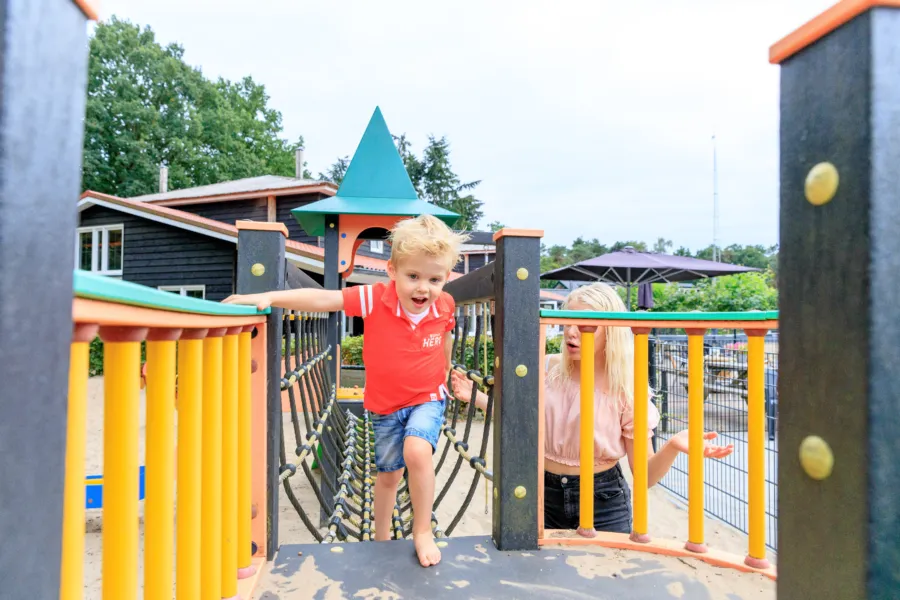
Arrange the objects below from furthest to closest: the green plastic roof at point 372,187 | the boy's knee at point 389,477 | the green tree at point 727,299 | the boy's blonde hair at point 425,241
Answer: the green tree at point 727,299
the green plastic roof at point 372,187
the boy's knee at point 389,477
the boy's blonde hair at point 425,241

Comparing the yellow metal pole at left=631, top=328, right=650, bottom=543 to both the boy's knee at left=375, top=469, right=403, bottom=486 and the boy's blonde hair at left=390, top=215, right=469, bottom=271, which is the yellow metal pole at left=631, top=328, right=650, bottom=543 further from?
the boy's knee at left=375, top=469, right=403, bottom=486

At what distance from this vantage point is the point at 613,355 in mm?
2162

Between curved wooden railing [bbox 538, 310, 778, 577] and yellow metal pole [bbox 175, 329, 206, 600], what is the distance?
1052 mm

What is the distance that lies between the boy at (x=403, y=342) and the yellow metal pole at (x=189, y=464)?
3.24 ft

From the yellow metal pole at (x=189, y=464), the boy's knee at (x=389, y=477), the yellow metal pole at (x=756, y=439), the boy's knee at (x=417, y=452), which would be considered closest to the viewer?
the yellow metal pole at (x=189, y=464)

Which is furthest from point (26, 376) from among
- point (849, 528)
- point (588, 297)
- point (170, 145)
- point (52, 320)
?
point (170, 145)

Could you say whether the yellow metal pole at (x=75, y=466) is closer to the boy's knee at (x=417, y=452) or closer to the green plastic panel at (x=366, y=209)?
the boy's knee at (x=417, y=452)

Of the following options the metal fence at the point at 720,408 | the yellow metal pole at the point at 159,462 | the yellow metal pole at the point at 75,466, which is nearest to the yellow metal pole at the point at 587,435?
the yellow metal pole at the point at 159,462

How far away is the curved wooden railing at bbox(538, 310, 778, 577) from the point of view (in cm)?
169

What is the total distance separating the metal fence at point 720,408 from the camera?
4285mm

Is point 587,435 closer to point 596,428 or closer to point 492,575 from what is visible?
point 596,428

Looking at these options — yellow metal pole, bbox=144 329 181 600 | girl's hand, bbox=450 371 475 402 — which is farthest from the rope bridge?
yellow metal pole, bbox=144 329 181 600

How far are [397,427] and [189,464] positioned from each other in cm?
119

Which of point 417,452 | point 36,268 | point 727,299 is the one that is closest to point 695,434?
point 417,452
